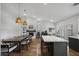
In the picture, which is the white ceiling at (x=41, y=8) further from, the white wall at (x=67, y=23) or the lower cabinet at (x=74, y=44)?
the lower cabinet at (x=74, y=44)

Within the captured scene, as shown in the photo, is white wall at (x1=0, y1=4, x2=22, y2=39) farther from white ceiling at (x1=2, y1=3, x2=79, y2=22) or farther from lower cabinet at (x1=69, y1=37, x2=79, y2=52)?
lower cabinet at (x1=69, y1=37, x2=79, y2=52)

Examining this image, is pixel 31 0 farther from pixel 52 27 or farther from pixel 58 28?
pixel 58 28

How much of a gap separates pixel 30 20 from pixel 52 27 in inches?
61.9

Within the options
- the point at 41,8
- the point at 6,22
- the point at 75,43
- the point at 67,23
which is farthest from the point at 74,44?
the point at 6,22

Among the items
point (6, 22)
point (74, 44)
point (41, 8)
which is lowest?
point (74, 44)

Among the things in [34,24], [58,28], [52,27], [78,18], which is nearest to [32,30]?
[34,24]

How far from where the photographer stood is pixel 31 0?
157cm

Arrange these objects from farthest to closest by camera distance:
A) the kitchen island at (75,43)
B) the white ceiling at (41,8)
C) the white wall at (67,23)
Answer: the white wall at (67,23), the kitchen island at (75,43), the white ceiling at (41,8)

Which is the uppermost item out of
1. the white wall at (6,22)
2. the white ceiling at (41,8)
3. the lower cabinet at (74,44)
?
the white ceiling at (41,8)

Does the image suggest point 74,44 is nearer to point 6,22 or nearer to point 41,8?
point 41,8

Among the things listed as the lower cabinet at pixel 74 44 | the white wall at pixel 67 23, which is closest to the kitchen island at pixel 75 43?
the lower cabinet at pixel 74 44

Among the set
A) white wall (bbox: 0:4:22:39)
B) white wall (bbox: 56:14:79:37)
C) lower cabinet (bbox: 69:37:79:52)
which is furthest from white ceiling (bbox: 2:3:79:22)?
lower cabinet (bbox: 69:37:79:52)

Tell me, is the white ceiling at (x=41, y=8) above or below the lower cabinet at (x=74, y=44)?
above

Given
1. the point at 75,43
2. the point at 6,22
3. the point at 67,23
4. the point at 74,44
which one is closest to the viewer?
the point at 6,22
